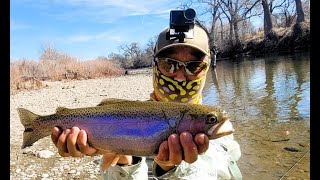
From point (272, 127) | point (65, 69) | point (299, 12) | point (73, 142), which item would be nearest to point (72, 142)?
point (73, 142)

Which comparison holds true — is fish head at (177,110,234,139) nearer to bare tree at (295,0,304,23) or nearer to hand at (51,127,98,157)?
hand at (51,127,98,157)

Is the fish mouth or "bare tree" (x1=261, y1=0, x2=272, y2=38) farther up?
"bare tree" (x1=261, y1=0, x2=272, y2=38)

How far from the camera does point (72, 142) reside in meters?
2.29

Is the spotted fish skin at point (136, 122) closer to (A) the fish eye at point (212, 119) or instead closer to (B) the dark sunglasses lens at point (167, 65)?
(A) the fish eye at point (212, 119)

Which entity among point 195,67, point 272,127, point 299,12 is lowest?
point 272,127

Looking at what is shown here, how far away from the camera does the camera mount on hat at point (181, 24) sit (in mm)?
3008

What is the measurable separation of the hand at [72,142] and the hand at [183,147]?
468 mm

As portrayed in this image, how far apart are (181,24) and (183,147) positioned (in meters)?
1.26

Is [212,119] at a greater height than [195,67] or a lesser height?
lesser

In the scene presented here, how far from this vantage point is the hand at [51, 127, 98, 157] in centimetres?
230

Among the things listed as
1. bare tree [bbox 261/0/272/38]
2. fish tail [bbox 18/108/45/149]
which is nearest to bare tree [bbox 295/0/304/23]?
bare tree [bbox 261/0/272/38]

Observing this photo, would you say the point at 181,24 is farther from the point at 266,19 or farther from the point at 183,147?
the point at 266,19

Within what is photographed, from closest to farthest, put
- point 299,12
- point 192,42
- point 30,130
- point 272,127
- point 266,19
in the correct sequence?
point 30,130 < point 192,42 < point 272,127 < point 299,12 < point 266,19

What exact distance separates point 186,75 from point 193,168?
0.78m
